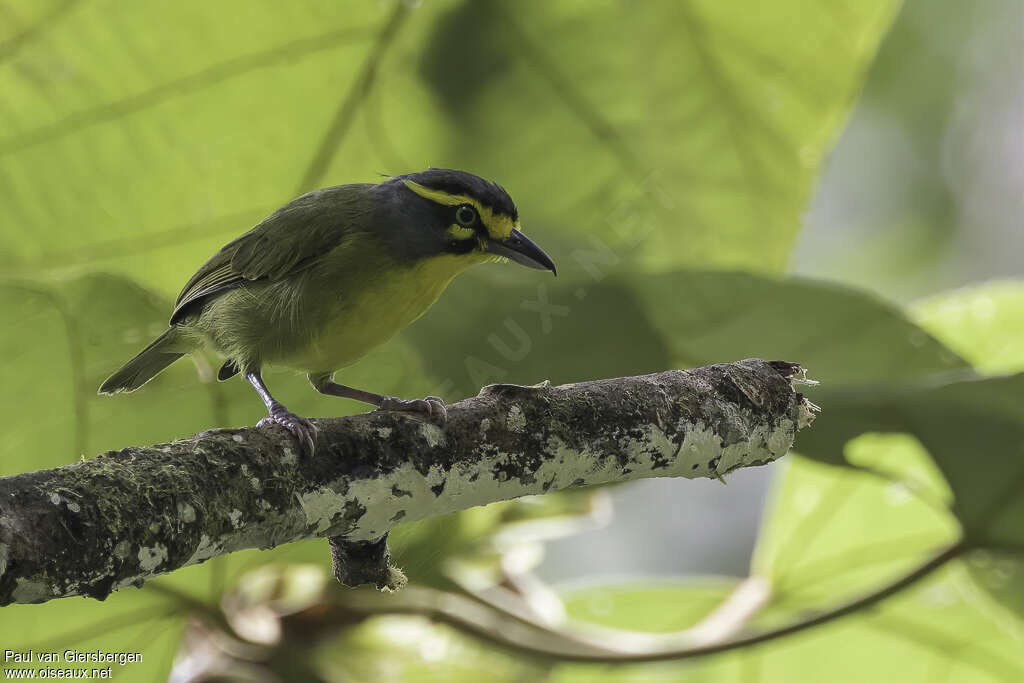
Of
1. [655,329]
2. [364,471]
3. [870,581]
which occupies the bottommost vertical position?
[870,581]

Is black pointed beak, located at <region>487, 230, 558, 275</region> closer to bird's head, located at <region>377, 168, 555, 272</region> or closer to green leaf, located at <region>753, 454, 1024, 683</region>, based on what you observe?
bird's head, located at <region>377, 168, 555, 272</region>

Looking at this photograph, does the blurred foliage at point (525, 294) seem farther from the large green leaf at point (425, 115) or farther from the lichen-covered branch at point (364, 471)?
the lichen-covered branch at point (364, 471)

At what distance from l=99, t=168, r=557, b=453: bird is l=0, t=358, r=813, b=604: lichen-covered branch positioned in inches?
6.2

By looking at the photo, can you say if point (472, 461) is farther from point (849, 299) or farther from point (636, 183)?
point (636, 183)

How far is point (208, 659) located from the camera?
0.70 meters

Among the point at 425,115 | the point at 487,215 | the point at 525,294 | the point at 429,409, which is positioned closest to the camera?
the point at 429,409

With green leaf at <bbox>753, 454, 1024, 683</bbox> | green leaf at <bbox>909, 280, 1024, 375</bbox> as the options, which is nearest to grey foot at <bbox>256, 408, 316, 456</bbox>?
green leaf at <bbox>753, 454, 1024, 683</bbox>

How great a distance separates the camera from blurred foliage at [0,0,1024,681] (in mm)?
696

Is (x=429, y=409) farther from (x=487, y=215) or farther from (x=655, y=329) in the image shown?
(x=655, y=329)

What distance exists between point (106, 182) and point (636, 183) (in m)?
0.48

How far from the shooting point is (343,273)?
2.20 feet

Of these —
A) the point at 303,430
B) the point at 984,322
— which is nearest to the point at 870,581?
the point at 984,322

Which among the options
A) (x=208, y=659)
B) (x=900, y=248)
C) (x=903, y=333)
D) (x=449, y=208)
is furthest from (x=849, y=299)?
(x=900, y=248)

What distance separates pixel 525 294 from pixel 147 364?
290 mm
